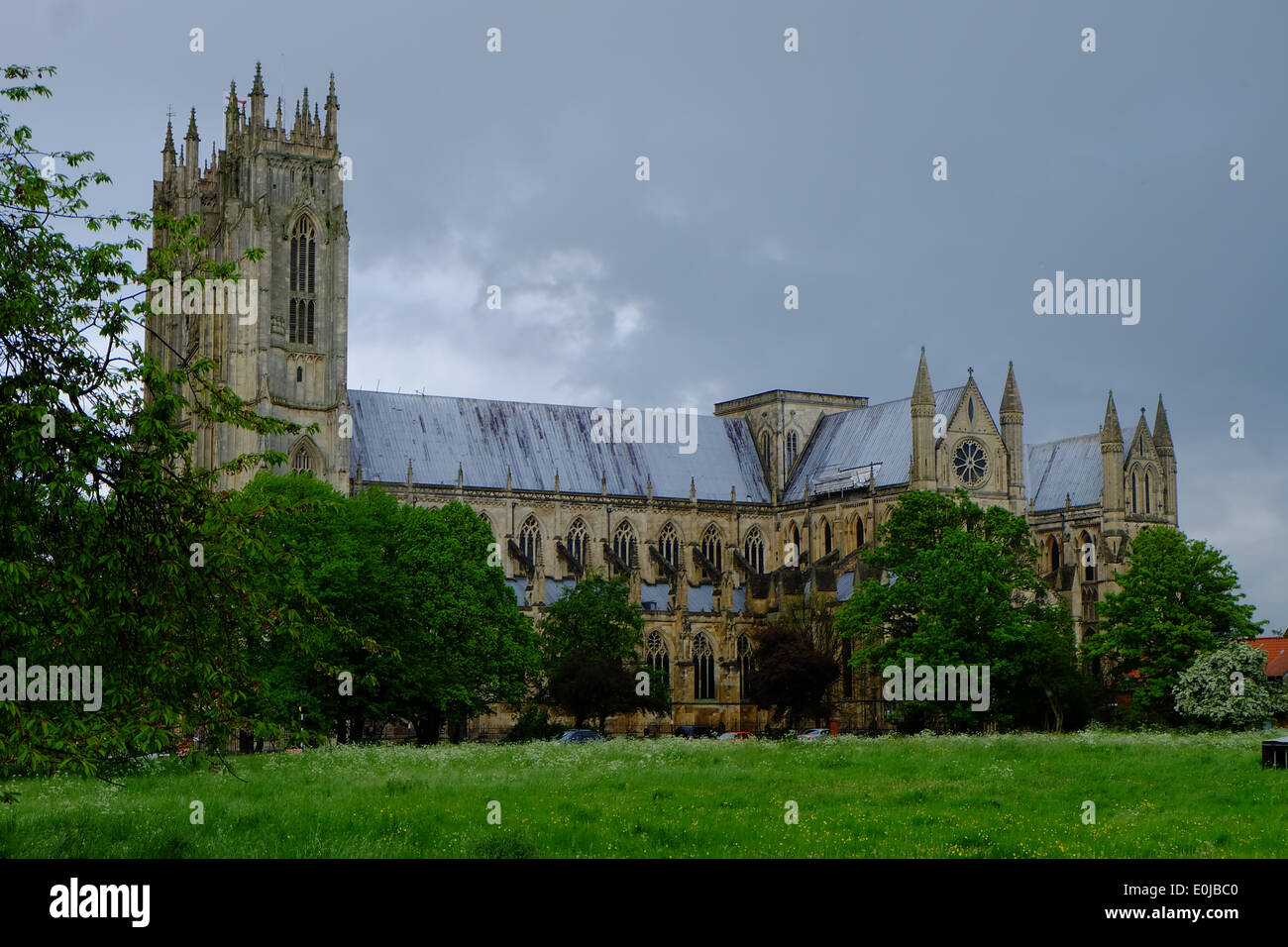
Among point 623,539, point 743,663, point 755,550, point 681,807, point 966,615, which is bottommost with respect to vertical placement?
point 681,807

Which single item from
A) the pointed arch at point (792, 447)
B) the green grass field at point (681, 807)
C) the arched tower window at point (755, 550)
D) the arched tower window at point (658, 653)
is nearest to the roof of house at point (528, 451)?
the pointed arch at point (792, 447)

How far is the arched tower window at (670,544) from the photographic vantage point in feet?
318

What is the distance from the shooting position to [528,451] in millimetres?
95688

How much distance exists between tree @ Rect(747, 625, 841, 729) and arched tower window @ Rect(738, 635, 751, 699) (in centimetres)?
866

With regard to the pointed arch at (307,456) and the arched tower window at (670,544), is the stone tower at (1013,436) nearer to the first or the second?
the arched tower window at (670,544)

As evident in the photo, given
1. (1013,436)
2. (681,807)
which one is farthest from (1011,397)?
(681,807)

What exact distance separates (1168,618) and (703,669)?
3273 cm

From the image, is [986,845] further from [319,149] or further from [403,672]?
[319,149]

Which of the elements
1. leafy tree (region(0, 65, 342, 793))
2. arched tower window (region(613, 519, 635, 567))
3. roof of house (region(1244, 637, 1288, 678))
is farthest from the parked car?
leafy tree (region(0, 65, 342, 793))

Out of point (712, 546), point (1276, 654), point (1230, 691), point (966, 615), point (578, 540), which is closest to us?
point (1230, 691)

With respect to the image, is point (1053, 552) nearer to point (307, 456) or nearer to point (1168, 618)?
point (1168, 618)

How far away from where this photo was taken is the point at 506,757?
39.4 meters

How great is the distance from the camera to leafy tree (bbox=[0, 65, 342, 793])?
55.4ft
